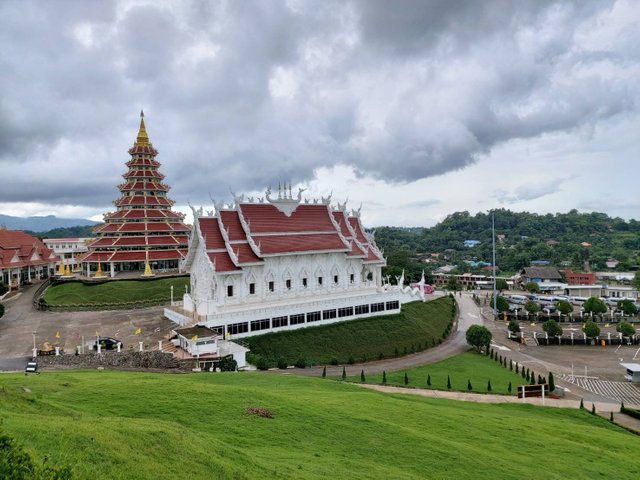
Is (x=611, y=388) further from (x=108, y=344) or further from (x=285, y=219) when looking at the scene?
(x=108, y=344)

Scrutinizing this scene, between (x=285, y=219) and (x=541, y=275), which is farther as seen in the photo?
(x=541, y=275)

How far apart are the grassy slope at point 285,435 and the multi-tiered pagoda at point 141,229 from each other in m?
36.8

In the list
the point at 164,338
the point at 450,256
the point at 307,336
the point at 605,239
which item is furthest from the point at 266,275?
the point at 605,239

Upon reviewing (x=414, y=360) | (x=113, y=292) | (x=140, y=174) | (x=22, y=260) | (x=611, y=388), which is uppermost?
(x=140, y=174)

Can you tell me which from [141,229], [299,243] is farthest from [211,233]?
[141,229]

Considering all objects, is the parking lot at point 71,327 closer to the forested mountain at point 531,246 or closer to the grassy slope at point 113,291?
the grassy slope at point 113,291

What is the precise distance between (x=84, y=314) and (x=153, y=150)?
1131 inches

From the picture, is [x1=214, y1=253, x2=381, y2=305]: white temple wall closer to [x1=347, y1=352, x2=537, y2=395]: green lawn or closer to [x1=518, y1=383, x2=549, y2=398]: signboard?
[x1=347, y1=352, x2=537, y2=395]: green lawn

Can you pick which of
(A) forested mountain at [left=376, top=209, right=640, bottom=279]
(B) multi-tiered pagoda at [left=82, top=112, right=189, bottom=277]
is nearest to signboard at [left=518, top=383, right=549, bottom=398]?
(B) multi-tiered pagoda at [left=82, top=112, right=189, bottom=277]

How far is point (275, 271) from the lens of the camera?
4203cm

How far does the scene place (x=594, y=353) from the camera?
47.9 m

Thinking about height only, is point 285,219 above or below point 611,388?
above

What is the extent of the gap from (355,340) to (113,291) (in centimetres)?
2724

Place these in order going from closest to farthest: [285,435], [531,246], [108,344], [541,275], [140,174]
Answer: [285,435], [108,344], [140,174], [541,275], [531,246]
